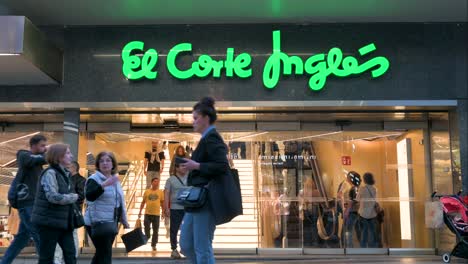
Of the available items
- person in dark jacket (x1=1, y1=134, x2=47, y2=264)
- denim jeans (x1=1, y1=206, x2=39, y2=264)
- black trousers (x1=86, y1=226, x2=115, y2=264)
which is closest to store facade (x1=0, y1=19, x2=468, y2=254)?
person in dark jacket (x1=1, y1=134, x2=47, y2=264)

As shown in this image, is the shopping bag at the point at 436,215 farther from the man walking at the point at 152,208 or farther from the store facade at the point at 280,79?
the man walking at the point at 152,208

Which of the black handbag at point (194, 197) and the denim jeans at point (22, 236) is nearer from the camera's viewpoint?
the black handbag at point (194, 197)

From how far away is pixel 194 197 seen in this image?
3869 millimetres

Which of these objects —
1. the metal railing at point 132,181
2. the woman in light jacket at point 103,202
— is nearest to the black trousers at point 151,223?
the metal railing at point 132,181

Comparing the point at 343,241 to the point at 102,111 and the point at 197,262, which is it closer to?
the point at 102,111

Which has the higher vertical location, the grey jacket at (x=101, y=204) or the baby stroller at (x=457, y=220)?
the grey jacket at (x=101, y=204)

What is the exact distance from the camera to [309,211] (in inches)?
369

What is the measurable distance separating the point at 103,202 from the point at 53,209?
51 cm

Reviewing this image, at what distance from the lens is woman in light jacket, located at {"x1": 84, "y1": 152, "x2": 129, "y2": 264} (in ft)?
16.3

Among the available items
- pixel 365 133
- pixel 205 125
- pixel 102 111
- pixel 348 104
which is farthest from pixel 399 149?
pixel 205 125

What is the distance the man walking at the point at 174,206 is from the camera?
8344mm

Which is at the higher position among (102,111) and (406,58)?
(406,58)

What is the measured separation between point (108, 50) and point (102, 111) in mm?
1041

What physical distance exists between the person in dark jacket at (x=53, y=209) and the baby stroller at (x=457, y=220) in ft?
17.3
